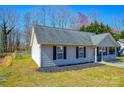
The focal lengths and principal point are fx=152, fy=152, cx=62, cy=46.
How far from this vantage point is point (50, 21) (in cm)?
3812

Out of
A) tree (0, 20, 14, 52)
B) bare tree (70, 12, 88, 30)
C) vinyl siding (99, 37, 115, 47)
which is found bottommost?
vinyl siding (99, 37, 115, 47)

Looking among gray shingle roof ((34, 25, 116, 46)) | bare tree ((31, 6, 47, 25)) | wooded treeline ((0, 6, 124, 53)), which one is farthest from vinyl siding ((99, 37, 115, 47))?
bare tree ((31, 6, 47, 25))

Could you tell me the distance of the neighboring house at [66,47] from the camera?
48.7 feet

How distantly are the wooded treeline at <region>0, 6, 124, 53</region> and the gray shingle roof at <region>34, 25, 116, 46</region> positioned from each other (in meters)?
11.6

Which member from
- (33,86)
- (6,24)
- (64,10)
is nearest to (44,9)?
(64,10)

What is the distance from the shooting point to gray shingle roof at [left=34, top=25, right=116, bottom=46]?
1532 centimetres

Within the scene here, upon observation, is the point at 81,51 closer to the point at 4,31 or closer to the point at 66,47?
the point at 66,47

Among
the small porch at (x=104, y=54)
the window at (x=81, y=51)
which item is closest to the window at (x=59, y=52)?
the window at (x=81, y=51)

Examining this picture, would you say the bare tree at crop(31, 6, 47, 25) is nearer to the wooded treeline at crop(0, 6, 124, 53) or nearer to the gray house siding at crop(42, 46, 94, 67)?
the wooded treeline at crop(0, 6, 124, 53)

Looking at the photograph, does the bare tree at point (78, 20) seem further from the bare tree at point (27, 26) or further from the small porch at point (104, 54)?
the small porch at point (104, 54)

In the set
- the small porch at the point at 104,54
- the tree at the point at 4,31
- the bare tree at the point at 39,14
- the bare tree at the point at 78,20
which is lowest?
the small porch at the point at 104,54

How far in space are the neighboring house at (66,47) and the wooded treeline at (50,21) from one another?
10937mm

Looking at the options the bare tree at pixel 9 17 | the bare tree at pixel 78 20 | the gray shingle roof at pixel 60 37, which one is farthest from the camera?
the bare tree at pixel 9 17

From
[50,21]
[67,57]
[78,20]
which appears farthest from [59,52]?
[50,21]
